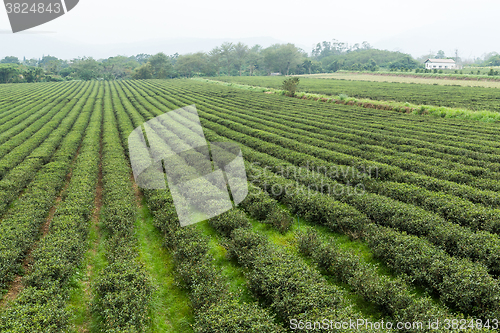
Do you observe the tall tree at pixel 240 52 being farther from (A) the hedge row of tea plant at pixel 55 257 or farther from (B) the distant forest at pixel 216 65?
(A) the hedge row of tea plant at pixel 55 257

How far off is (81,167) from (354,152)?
1739cm

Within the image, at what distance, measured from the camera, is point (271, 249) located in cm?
908

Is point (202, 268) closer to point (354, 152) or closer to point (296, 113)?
point (354, 152)

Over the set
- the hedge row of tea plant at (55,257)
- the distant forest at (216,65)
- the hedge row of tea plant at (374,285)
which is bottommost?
the hedge row of tea plant at (374,285)

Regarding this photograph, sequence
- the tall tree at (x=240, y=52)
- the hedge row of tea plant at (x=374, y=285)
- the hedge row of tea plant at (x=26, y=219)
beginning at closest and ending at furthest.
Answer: the hedge row of tea plant at (x=374, y=285) < the hedge row of tea plant at (x=26, y=219) < the tall tree at (x=240, y=52)

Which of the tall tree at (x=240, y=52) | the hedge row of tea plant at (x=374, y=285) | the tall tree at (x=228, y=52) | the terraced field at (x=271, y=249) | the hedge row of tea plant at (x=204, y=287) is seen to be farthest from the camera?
the tall tree at (x=240, y=52)

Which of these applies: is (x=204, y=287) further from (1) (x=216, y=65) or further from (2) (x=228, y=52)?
Answer: (2) (x=228, y=52)

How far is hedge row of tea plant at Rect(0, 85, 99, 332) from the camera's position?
246 inches

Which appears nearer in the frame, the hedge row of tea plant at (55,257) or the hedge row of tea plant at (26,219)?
the hedge row of tea plant at (55,257)

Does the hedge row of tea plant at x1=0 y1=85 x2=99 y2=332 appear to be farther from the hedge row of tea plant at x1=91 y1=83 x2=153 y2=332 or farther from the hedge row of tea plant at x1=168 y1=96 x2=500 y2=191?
the hedge row of tea plant at x1=168 y1=96 x2=500 y2=191

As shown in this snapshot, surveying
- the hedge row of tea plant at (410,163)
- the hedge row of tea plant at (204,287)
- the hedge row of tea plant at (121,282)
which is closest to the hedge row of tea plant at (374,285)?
the hedge row of tea plant at (204,287)

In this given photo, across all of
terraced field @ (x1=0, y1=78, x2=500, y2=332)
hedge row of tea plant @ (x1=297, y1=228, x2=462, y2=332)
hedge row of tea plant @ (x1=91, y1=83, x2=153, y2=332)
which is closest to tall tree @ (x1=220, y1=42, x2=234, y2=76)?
terraced field @ (x1=0, y1=78, x2=500, y2=332)

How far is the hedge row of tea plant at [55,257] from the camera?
6246 mm

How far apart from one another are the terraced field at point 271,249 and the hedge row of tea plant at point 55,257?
0.05 meters
